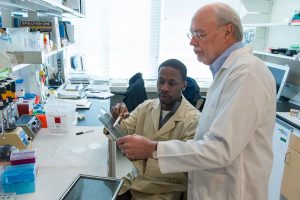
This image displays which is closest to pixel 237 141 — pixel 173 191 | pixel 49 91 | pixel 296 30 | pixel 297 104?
pixel 173 191

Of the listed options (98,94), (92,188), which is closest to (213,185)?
(92,188)

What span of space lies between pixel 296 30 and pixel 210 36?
8.64 ft

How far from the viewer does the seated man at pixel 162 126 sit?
56.2 inches

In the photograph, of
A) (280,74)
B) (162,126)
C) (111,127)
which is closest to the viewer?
(111,127)

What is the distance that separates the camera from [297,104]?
2963mm

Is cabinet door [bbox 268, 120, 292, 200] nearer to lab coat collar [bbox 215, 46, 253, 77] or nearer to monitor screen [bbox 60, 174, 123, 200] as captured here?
lab coat collar [bbox 215, 46, 253, 77]

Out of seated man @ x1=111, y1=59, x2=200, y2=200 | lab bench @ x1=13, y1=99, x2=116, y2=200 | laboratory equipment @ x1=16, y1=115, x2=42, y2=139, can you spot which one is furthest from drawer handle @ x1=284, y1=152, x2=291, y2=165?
laboratory equipment @ x1=16, y1=115, x2=42, y2=139

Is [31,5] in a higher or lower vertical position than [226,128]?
higher

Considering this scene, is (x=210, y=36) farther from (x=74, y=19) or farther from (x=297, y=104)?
(x=74, y=19)

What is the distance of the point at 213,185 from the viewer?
3.62ft

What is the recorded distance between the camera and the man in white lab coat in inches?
36.8

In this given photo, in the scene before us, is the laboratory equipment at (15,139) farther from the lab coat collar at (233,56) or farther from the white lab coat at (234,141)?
the lab coat collar at (233,56)

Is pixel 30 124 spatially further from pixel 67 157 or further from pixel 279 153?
pixel 279 153

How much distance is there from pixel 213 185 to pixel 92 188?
0.49m
